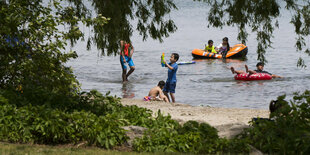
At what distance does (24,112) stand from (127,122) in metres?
1.60

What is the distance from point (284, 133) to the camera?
6910 millimetres

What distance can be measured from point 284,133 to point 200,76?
56.7 feet

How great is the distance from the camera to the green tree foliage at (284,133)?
6.55m

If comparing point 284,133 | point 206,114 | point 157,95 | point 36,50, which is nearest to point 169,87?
point 157,95

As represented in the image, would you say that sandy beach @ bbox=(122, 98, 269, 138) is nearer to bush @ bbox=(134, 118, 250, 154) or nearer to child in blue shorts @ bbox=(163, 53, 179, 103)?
child in blue shorts @ bbox=(163, 53, 179, 103)

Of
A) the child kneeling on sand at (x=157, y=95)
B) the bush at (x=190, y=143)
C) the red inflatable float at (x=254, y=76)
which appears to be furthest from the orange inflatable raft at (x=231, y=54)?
the bush at (x=190, y=143)

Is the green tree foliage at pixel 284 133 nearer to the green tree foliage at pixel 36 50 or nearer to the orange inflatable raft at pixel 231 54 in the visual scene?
the green tree foliage at pixel 36 50

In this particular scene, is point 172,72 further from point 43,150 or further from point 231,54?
point 231,54

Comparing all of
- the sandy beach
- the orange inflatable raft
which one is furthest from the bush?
the orange inflatable raft

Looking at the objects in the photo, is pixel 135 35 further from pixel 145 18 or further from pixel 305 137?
pixel 305 137

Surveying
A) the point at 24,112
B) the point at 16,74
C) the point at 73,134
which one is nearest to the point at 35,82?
the point at 16,74

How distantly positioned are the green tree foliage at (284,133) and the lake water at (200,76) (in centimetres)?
320

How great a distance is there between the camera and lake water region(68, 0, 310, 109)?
17328 mm

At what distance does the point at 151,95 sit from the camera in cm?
1397
